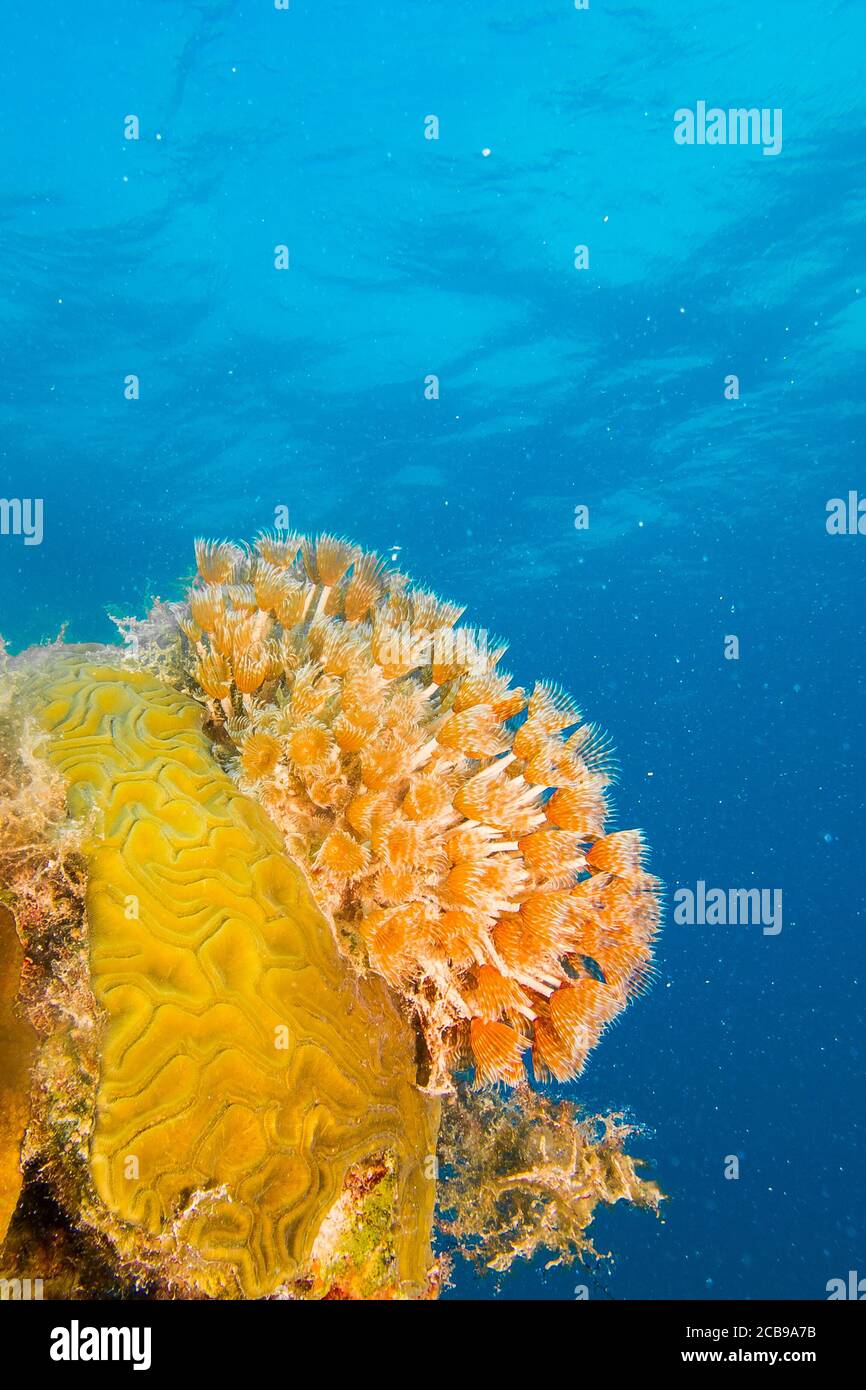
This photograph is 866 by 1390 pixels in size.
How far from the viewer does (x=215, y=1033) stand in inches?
138

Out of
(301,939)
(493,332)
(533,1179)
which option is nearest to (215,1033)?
(301,939)

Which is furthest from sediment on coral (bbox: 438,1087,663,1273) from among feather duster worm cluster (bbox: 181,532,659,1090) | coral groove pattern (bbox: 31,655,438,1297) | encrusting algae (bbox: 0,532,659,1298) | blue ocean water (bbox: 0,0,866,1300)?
blue ocean water (bbox: 0,0,866,1300)

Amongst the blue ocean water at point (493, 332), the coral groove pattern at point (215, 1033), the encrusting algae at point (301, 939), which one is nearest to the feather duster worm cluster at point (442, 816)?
the encrusting algae at point (301, 939)

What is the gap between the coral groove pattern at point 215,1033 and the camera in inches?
127

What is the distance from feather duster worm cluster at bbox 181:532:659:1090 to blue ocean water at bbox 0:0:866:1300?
274 inches

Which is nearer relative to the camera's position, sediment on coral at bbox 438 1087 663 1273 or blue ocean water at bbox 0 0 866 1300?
sediment on coral at bbox 438 1087 663 1273

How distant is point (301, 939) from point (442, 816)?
0.96 meters

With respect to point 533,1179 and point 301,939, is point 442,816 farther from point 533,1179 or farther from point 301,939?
point 533,1179

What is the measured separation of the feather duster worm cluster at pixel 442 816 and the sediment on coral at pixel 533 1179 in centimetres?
65

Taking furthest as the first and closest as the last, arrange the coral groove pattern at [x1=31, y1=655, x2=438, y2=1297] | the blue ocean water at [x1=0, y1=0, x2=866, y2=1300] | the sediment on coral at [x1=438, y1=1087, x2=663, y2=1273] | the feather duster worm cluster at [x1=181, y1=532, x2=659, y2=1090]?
the blue ocean water at [x1=0, y1=0, x2=866, y2=1300]
the sediment on coral at [x1=438, y1=1087, x2=663, y2=1273]
the feather duster worm cluster at [x1=181, y1=532, x2=659, y2=1090]
the coral groove pattern at [x1=31, y1=655, x2=438, y2=1297]

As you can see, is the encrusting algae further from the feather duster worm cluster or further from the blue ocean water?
the blue ocean water

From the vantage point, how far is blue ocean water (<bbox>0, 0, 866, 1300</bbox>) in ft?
78.2

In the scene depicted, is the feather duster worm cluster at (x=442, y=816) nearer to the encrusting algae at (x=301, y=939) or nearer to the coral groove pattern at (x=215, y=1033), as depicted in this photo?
the encrusting algae at (x=301, y=939)

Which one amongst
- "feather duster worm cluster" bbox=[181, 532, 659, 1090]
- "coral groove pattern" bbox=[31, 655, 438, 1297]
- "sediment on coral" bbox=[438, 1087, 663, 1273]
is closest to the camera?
"coral groove pattern" bbox=[31, 655, 438, 1297]
